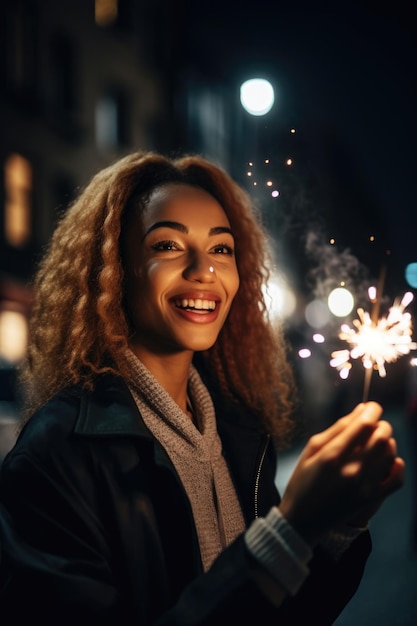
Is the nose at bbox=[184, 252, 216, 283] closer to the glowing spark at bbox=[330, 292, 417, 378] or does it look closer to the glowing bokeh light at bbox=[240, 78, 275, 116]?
the glowing spark at bbox=[330, 292, 417, 378]

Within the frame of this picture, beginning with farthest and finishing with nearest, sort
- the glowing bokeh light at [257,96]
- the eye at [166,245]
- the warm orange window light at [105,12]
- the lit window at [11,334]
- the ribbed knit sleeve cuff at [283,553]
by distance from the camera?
1. the warm orange window light at [105,12]
2. the lit window at [11,334]
3. the glowing bokeh light at [257,96]
4. the eye at [166,245]
5. the ribbed knit sleeve cuff at [283,553]

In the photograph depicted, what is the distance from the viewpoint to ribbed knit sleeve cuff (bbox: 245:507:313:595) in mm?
1673

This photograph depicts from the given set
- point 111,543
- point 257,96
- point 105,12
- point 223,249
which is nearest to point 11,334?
point 105,12

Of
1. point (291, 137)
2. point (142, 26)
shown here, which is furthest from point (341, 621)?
point (142, 26)

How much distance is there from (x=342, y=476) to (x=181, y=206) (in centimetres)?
113

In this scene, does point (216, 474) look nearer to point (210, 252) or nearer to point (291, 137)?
point (210, 252)

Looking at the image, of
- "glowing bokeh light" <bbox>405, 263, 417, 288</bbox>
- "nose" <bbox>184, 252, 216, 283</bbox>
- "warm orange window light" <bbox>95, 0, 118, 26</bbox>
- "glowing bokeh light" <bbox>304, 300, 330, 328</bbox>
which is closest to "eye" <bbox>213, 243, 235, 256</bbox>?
"nose" <bbox>184, 252, 216, 283</bbox>

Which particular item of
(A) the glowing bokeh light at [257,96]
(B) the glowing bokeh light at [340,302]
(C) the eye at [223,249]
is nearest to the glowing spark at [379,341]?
(B) the glowing bokeh light at [340,302]

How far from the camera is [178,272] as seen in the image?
2385 millimetres

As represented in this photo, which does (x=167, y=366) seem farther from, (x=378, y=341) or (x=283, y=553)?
(x=283, y=553)

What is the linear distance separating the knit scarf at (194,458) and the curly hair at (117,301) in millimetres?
107

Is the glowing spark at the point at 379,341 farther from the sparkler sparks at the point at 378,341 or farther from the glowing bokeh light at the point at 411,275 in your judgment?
the glowing bokeh light at the point at 411,275

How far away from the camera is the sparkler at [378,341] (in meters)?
2.14

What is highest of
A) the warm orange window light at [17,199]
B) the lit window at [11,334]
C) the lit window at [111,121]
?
the lit window at [111,121]
